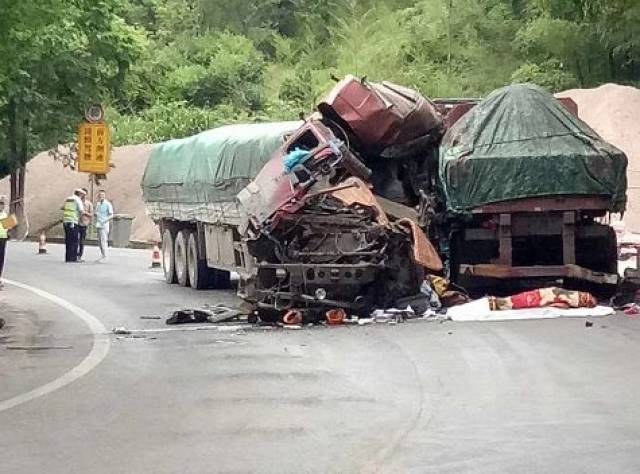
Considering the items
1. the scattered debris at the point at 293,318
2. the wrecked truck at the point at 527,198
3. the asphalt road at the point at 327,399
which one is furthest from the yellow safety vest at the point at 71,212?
the scattered debris at the point at 293,318

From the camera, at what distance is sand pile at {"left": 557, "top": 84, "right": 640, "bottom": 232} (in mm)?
37625

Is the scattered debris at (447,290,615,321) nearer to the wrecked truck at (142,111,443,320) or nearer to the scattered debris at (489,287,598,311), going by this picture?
the scattered debris at (489,287,598,311)

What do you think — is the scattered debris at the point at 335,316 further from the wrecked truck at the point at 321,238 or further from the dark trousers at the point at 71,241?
the dark trousers at the point at 71,241

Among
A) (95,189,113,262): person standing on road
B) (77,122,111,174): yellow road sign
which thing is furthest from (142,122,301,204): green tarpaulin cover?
(77,122,111,174): yellow road sign

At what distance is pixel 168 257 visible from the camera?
2459 cm

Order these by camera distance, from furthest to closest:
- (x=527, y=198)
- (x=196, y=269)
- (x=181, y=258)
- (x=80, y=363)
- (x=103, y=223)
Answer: (x=103, y=223) < (x=181, y=258) < (x=196, y=269) < (x=527, y=198) < (x=80, y=363)

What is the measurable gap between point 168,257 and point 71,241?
722 cm

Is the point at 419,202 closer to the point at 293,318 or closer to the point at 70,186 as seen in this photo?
the point at 293,318

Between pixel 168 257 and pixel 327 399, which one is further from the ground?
pixel 168 257

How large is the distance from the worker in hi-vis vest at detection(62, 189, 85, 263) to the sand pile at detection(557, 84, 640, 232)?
584 inches

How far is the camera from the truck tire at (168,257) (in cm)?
2430

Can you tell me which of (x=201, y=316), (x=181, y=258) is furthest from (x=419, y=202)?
(x=181, y=258)

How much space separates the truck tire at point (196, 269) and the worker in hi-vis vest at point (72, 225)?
852 centimetres

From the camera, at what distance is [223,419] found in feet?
32.0
